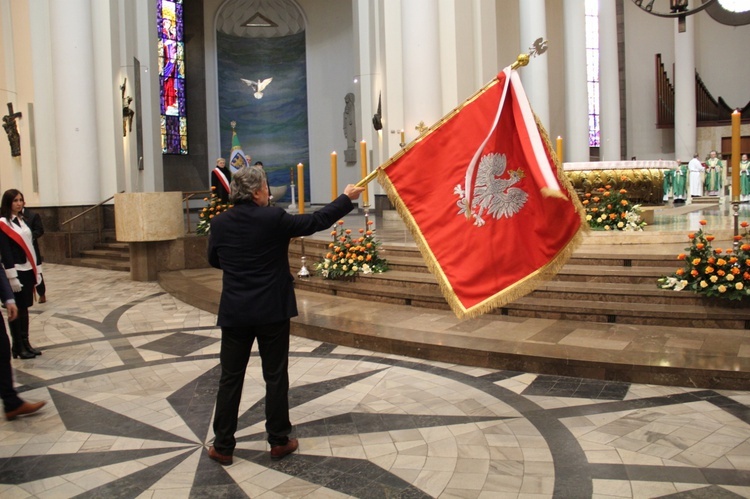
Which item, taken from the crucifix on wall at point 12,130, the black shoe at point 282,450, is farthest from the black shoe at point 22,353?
the crucifix on wall at point 12,130

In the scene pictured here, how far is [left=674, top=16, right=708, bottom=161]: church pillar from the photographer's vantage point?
21.7 m

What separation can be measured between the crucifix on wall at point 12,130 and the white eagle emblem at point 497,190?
50.6ft

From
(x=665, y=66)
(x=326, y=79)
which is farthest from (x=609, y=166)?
(x=326, y=79)

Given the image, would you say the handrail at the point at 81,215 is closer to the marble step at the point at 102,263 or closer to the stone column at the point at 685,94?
the marble step at the point at 102,263

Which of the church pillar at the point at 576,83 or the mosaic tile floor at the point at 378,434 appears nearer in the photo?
the mosaic tile floor at the point at 378,434

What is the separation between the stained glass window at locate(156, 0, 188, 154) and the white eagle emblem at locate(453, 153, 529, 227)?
21.1m

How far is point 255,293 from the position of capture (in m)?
3.77

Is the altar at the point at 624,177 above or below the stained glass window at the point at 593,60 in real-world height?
below

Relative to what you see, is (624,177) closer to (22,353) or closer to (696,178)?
(22,353)

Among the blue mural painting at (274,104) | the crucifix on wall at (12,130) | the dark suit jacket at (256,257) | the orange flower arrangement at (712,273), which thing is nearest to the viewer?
the dark suit jacket at (256,257)

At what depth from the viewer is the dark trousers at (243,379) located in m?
3.80

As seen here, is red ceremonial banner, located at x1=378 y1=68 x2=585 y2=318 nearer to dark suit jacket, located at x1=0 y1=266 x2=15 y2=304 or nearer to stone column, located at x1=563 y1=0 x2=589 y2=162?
dark suit jacket, located at x1=0 y1=266 x2=15 y2=304

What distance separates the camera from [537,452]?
3822mm

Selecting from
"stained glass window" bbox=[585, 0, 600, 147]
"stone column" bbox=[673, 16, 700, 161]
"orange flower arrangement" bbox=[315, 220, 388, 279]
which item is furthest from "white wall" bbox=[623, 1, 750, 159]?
"orange flower arrangement" bbox=[315, 220, 388, 279]
